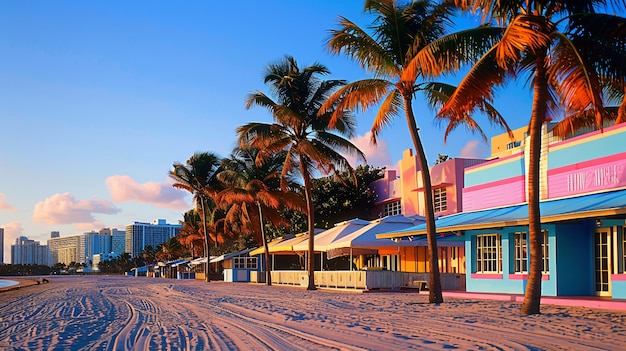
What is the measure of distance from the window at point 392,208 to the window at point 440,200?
14.9 ft

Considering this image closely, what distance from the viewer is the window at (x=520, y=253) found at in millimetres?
18453

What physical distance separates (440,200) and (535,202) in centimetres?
1886

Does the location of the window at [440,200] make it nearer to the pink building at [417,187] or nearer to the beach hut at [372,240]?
the pink building at [417,187]

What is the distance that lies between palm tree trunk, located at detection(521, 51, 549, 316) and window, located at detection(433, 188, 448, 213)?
18.2 metres

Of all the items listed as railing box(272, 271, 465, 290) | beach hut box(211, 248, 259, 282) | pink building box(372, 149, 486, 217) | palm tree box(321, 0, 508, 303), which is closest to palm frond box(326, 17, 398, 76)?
palm tree box(321, 0, 508, 303)

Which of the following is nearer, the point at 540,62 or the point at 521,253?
the point at 540,62

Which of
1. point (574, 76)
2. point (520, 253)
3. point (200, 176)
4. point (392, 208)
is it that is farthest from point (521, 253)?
point (200, 176)

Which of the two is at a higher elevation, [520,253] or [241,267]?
[520,253]

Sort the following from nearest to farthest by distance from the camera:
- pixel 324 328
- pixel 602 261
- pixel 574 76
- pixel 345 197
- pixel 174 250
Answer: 1. pixel 324 328
2. pixel 574 76
3. pixel 602 261
4. pixel 345 197
5. pixel 174 250

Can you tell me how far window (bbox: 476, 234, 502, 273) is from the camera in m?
19.7

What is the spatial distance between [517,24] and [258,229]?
1423 inches

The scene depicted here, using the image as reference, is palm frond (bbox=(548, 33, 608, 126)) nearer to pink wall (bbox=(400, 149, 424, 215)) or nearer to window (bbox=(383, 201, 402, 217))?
pink wall (bbox=(400, 149, 424, 215))

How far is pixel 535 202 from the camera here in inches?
508

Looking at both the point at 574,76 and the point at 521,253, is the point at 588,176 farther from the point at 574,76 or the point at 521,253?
the point at 574,76
